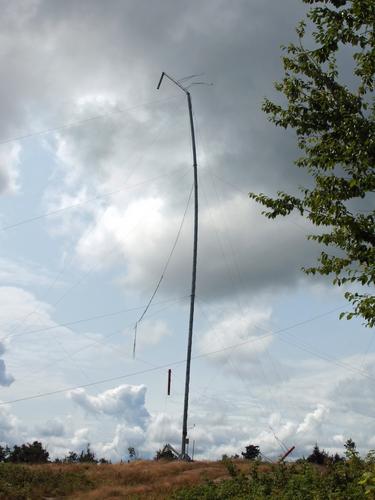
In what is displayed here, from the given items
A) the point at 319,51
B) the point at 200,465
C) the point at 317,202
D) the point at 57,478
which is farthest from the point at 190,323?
the point at 319,51

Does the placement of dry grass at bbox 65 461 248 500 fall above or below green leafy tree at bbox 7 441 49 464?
below

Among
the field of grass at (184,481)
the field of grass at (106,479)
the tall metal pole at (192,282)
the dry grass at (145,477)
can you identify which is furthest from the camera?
the tall metal pole at (192,282)

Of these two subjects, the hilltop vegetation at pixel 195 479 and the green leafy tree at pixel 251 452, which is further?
the green leafy tree at pixel 251 452

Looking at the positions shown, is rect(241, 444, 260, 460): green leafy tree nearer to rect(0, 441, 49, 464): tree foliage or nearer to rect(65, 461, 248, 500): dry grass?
rect(65, 461, 248, 500): dry grass

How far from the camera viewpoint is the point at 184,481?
23875mm

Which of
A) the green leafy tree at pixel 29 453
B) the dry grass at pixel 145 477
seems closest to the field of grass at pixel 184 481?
the dry grass at pixel 145 477

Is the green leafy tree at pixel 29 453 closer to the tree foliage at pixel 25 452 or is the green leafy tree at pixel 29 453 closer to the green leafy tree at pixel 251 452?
the tree foliage at pixel 25 452

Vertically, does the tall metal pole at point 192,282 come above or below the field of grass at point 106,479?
above

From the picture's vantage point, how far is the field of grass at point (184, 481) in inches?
723

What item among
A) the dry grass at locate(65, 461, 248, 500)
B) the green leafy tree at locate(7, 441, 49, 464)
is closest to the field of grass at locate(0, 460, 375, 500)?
the dry grass at locate(65, 461, 248, 500)

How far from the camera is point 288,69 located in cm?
1839

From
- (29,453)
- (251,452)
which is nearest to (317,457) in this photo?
(251,452)

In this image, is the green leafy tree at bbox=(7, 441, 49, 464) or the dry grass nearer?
the dry grass

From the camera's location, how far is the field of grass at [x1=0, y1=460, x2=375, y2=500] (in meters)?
18.4
